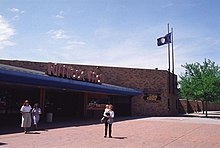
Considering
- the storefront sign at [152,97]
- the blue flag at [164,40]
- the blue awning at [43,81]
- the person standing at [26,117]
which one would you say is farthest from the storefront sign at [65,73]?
the blue flag at [164,40]

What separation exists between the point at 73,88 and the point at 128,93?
11.4 meters

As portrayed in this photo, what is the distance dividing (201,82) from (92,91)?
15.8 meters

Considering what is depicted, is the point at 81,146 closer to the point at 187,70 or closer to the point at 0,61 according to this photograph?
the point at 0,61

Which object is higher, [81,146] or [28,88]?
[28,88]

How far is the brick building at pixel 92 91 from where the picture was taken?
69.0 ft

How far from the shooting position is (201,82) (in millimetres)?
36031

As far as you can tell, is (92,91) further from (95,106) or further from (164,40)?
(164,40)

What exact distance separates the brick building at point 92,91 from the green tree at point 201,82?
2.57 metres

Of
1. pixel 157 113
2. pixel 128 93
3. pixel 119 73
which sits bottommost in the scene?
A: pixel 157 113

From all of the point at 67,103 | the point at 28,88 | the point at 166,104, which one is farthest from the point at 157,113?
the point at 28,88

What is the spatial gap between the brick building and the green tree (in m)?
2.57

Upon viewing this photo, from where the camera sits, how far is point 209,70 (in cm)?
3856

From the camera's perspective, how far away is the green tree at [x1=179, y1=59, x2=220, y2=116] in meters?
35.2

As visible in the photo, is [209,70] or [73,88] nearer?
[73,88]
